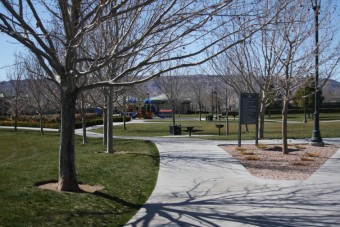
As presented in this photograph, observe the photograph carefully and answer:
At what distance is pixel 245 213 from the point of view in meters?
6.64

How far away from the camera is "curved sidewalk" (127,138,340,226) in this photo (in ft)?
20.5

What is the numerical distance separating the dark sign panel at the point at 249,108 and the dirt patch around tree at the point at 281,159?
1.09m

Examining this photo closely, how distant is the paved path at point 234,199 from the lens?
6238mm

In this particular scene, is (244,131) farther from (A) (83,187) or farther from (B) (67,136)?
(B) (67,136)

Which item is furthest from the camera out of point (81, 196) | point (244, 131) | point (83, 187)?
point (244, 131)

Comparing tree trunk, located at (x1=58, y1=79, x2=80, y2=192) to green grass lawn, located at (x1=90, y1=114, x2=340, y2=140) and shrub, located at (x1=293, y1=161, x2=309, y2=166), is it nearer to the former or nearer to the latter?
shrub, located at (x1=293, y1=161, x2=309, y2=166)

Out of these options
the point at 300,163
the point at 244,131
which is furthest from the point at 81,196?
the point at 244,131

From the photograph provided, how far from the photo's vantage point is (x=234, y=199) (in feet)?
25.2

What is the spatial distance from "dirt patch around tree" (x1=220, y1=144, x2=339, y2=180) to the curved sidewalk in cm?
37

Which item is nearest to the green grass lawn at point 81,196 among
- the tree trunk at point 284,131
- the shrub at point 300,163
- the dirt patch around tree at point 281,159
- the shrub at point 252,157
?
the dirt patch around tree at point 281,159

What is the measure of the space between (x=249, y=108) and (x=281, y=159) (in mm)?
4081

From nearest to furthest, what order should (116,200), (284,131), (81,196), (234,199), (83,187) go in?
(81,196) → (116,200) → (234,199) → (83,187) → (284,131)

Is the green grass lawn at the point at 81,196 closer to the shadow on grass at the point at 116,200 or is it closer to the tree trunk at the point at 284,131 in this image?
the shadow on grass at the point at 116,200

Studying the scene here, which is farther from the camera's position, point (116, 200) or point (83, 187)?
point (83, 187)
